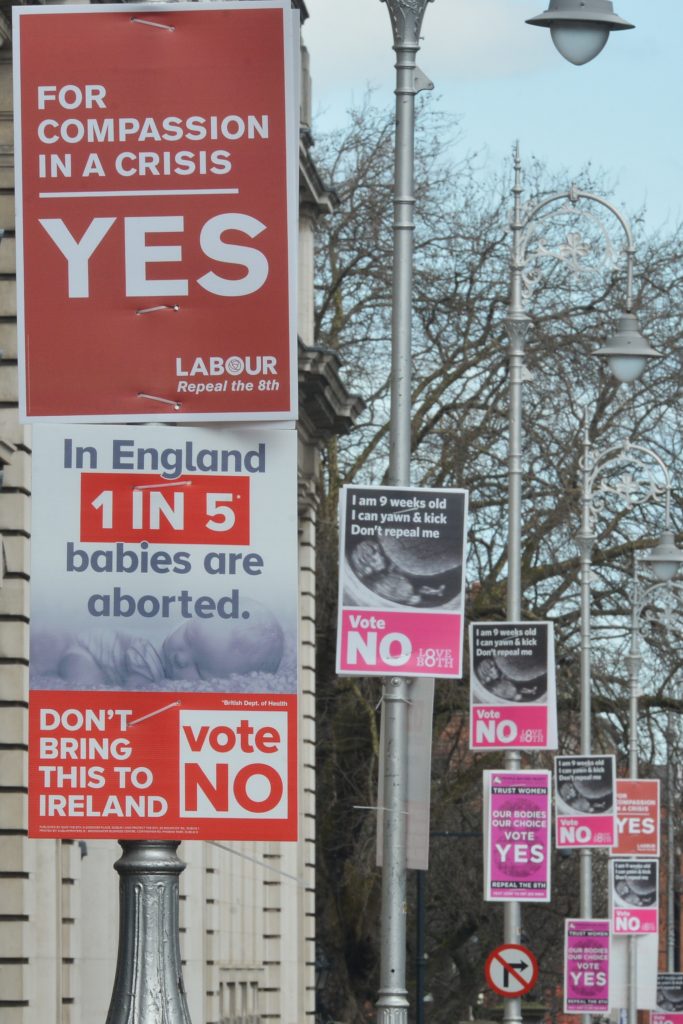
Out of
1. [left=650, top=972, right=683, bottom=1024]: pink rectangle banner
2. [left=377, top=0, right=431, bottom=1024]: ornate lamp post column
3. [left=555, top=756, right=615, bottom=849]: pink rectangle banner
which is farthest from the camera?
[left=650, top=972, right=683, bottom=1024]: pink rectangle banner

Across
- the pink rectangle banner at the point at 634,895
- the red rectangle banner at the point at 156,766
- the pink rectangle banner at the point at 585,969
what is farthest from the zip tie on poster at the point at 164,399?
the pink rectangle banner at the point at 634,895

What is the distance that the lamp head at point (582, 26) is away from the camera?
63.7 ft

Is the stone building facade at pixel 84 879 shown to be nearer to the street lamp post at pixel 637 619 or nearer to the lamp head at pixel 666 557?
the lamp head at pixel 666 557

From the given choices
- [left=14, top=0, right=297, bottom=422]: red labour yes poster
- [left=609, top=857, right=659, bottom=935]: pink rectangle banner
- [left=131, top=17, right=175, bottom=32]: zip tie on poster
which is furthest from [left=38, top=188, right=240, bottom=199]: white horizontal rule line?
[left=609, top=857, right=659, bottom=935]: pink rectangle banner

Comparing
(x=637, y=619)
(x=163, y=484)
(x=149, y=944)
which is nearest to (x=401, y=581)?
(x=163, y=484)

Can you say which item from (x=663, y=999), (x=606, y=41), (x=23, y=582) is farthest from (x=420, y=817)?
(x=663, y=999)

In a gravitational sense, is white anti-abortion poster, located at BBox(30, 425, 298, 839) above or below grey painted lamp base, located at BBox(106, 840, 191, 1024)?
above

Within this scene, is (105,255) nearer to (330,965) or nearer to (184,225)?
(184,225)

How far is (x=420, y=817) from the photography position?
16172 millimetres

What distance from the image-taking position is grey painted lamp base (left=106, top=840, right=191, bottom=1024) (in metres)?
6.65

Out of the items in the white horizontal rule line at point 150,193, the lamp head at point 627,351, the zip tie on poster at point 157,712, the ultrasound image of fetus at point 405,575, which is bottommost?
the zip tie on poster at point 157,712

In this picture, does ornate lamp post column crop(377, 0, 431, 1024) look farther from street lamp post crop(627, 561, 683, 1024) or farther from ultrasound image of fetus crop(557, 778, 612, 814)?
street lamp post crop(627, 561, 683, 1024)

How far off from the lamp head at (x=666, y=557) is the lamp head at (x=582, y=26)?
15441mm

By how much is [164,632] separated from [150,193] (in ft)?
4.31
